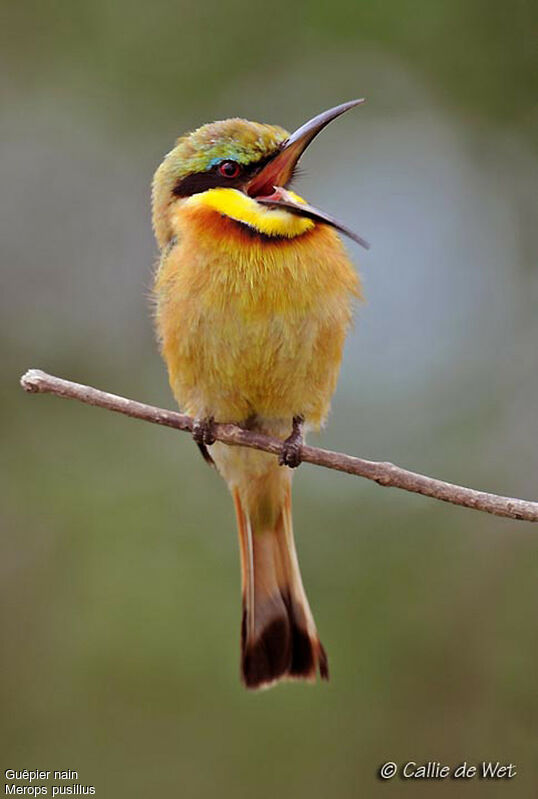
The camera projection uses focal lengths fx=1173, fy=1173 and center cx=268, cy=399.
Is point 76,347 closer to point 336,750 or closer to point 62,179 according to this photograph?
point 62,179

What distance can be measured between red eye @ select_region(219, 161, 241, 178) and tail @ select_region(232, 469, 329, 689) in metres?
0.92

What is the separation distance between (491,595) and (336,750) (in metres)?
0.78

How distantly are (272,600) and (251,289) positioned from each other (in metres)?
1.02

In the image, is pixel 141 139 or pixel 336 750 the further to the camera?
pixel 141 139

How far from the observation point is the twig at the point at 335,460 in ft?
7.95

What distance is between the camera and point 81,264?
5355 millimetres

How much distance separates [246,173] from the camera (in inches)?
121

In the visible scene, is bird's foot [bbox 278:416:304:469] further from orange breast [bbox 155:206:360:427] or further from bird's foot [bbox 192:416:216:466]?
bird's foot [bbox 192:416:216:466]

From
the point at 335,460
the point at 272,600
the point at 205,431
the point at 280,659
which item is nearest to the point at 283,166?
the point at 205,431

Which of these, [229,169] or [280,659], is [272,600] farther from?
[229,169]

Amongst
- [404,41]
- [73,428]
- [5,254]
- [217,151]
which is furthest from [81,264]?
[217,151]

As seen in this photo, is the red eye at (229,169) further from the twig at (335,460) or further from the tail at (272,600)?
the tail at (272,600)

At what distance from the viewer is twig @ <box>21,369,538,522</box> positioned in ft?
7.95

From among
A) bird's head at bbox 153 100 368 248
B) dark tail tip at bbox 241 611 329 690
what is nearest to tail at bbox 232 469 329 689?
dark tail tip at bbox 241 611 329 690
